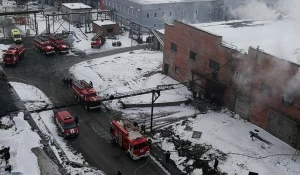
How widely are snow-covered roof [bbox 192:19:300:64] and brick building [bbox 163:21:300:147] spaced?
5.65 feet

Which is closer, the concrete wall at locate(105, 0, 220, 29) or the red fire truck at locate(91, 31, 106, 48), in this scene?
the red fire truck at locate(91, 31, 106, 48)

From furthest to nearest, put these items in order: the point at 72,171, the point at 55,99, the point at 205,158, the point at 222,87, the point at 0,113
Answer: the point at 55,99 < the point at 222,87 < the point at 0,113 < the point at 205,158 < the point at 72,171

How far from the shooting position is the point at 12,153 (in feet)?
92.3

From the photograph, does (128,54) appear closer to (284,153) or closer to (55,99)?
(55,99)

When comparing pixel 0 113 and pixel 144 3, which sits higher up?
pixel 144 3

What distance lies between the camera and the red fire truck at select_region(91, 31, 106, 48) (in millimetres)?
56250

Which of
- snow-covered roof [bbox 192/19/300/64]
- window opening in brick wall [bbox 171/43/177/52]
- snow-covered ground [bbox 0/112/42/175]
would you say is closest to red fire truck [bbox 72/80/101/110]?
snow-covered ground [bbox 0/112/42/175]

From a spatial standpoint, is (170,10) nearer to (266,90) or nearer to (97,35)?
(97,35)

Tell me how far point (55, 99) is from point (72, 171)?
543 inches

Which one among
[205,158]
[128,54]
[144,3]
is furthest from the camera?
[144,3]

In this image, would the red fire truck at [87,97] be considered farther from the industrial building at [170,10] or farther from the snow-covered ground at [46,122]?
the industrial building at [170,10]

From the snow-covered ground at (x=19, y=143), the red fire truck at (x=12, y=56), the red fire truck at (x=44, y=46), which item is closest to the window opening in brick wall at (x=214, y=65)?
the snow-covered ground at (x=19, y=143)

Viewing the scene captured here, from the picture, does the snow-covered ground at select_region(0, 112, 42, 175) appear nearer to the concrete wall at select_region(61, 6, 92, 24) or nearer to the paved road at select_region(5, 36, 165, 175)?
the paved road at select_region(5, 36, 165, 175)

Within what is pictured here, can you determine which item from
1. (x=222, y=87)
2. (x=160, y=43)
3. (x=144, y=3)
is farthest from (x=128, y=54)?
(x=222, y=87)
